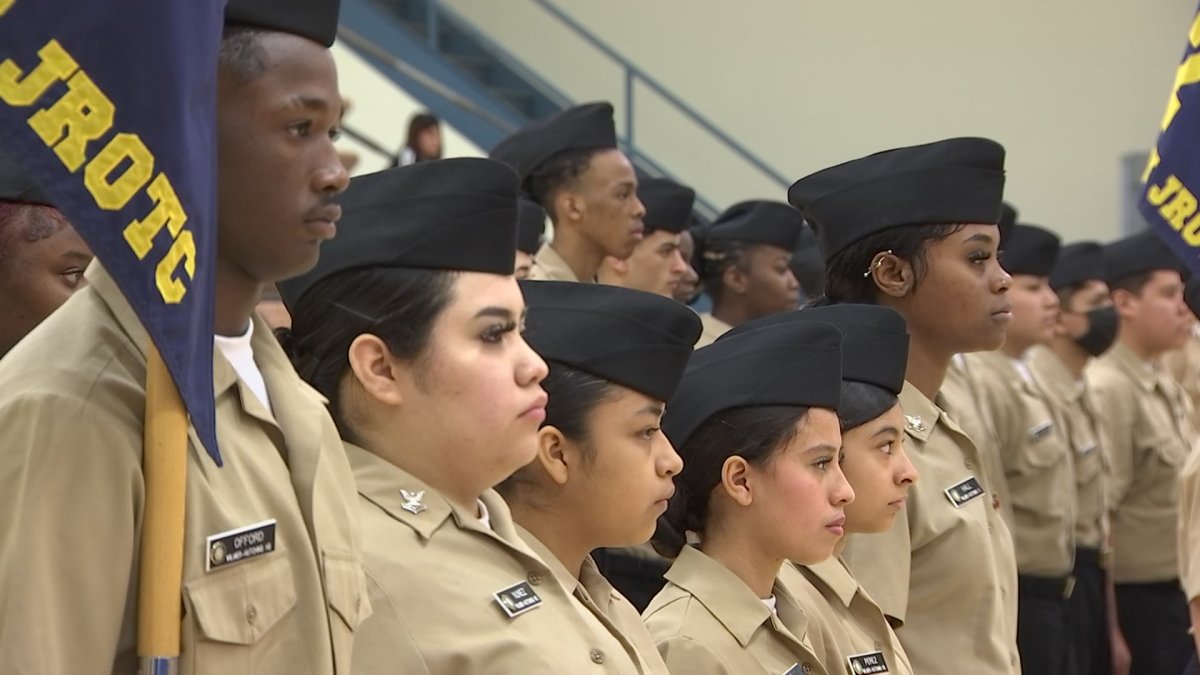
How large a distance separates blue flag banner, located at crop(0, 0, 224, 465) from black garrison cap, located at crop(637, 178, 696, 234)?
376cm

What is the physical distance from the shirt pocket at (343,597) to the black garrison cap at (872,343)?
4.54 feet

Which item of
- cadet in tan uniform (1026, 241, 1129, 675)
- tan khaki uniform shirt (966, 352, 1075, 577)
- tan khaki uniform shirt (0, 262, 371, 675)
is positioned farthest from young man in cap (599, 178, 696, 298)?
tan khaki uniform shirt (0, 262, 371, 675)

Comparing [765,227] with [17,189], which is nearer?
[17,189]

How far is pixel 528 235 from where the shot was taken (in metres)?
4.22

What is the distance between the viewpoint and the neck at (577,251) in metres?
4.97

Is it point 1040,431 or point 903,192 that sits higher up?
point 903,192

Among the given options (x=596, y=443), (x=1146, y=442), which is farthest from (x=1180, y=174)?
(x=1146, y=442)

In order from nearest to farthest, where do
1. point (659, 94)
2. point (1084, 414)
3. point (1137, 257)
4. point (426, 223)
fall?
point (426, 223)
point (1084, 414)
point (1137, 257)
point (659, 94)

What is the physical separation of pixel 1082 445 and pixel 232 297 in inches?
177

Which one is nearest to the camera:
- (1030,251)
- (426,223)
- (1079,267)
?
(426,223)

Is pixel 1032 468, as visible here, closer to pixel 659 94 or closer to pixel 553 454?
pixel 553 454

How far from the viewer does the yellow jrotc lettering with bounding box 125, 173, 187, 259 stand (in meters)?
1.49

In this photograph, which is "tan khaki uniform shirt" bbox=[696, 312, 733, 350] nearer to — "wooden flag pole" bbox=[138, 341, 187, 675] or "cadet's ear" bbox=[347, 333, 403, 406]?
"cadet's ear" bbox=[347, 333, 403, 406]

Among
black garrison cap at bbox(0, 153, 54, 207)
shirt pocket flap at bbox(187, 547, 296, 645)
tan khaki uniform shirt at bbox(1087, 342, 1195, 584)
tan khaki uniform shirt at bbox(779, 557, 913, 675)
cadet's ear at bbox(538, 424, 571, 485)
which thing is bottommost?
tan khaki uniform shirt at bbox(1087, 342, 1195, 584)
